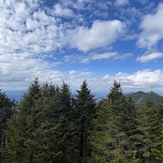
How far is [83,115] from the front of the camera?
1105 inches

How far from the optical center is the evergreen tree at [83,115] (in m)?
28.3

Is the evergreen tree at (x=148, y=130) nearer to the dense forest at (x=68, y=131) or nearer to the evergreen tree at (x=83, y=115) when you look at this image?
the dense forest at (x=68, y=131)

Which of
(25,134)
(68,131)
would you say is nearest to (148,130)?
(68,131)

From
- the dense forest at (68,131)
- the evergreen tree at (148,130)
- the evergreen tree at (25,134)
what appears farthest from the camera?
the evergreen tree at (148,130)

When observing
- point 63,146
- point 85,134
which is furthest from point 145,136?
point 63,146

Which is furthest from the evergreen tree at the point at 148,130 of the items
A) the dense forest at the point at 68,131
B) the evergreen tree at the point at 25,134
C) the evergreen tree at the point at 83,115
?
the evergreen tree at the point at 25,134

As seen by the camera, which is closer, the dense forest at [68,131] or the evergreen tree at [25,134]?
the dense forest at [68,131]

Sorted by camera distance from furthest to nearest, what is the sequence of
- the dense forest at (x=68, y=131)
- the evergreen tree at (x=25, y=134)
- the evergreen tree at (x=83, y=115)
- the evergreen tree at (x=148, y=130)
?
1. the evergreen tree at (x=83, y=115)
2. the evergreen tree at (x=148, y=130)
3. the evergreen tree at (x=25, y=134)
4. the dense forest at (x=68, y=131)

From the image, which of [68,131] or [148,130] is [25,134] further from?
[148,130]

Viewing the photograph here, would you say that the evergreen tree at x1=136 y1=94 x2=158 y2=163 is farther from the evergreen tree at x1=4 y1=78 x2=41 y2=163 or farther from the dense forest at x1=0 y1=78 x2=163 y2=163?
the evergreen tree at x1=4 y1=78 x2=41 y2=163

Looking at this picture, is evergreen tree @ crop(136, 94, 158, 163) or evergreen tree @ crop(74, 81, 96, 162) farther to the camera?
evergreen tree @ crop(74, 81, 96, 162)

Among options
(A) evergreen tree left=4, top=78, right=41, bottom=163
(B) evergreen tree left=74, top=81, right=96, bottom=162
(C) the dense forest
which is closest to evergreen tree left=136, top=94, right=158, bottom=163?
(C) the dense forest

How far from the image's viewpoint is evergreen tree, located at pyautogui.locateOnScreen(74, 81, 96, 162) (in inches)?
1116

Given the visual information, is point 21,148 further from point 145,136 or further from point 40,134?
point 145,136
